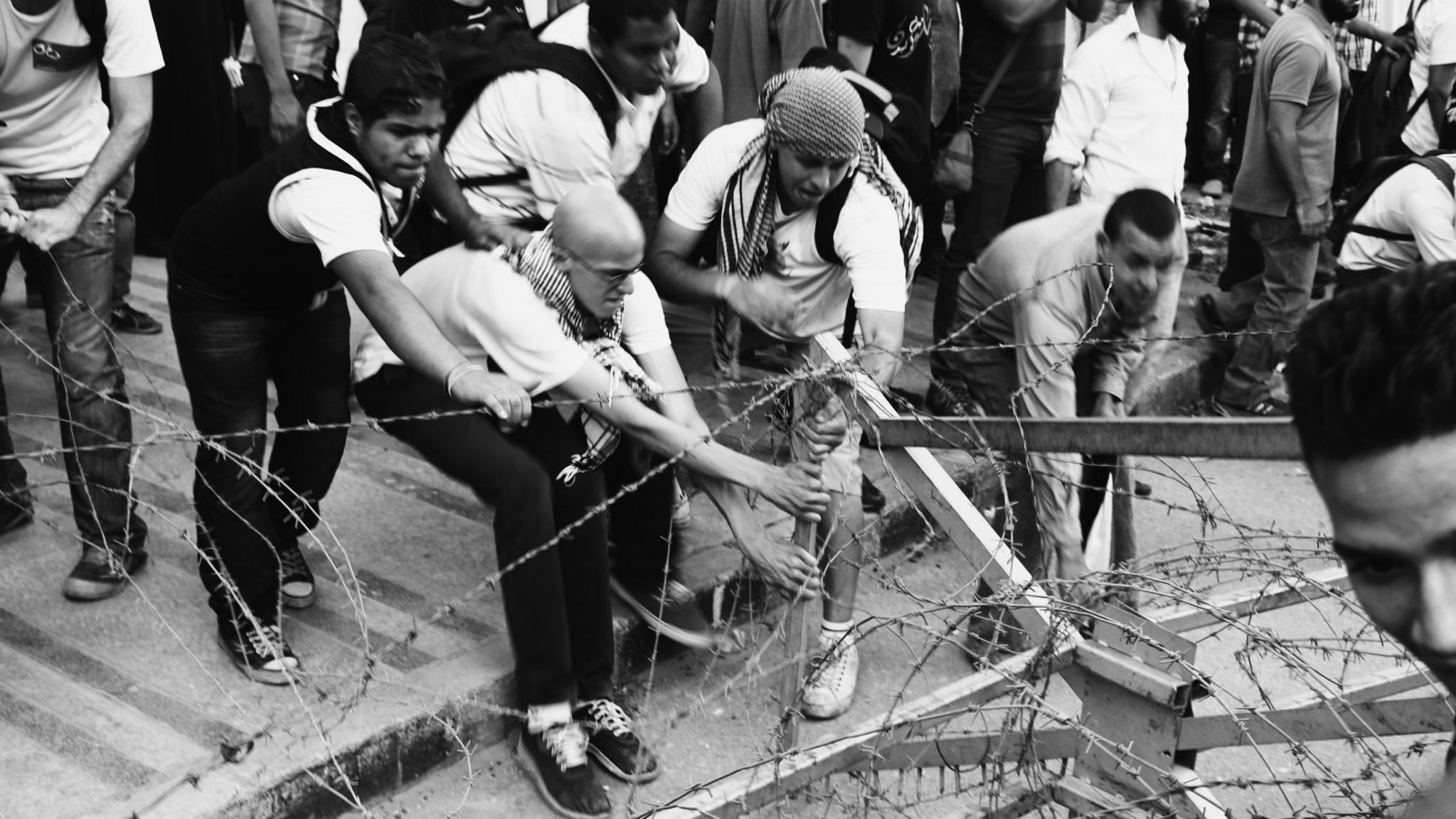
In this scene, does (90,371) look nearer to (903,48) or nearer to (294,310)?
(294,310)

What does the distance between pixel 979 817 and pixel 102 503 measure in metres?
2.64

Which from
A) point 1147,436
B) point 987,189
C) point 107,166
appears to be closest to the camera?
point 1147,436

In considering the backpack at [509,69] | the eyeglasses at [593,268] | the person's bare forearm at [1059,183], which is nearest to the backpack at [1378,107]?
the person's bare forearm at [1059,183]

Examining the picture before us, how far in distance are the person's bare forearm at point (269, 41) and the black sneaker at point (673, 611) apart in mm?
2130

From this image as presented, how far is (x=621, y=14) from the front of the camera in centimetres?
389

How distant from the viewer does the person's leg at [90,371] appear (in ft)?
12.3

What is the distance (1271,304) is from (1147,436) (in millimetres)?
4673

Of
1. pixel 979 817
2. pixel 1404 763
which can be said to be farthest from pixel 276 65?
pixel 1404 763

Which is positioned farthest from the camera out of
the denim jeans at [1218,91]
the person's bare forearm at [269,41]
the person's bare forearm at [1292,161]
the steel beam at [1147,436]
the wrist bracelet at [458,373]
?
the denim jeans at [1218,91]

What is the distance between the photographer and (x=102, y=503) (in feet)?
12.9

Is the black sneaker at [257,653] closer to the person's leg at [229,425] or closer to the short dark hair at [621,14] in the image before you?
the person's leg at [229,425]

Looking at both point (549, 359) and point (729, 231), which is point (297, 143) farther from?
point (729, 231)

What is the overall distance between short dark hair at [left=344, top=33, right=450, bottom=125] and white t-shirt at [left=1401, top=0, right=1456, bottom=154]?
5614mm

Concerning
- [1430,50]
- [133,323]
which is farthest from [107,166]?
[1430,50]
